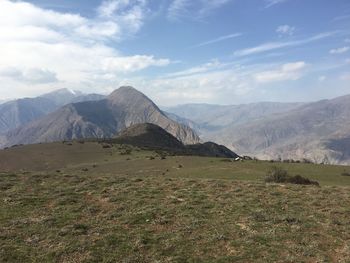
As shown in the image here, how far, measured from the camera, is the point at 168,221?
1906cm

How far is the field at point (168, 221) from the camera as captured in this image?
14789 mm

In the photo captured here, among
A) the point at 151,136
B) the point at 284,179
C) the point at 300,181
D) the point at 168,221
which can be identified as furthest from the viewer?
the point at 151,136

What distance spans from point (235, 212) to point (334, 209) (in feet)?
18.4

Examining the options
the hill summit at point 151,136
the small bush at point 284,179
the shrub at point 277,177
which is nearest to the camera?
the small bush at point 284,179

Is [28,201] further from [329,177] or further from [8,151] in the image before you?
[8,151]

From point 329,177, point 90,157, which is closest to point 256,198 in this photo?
point 329,177

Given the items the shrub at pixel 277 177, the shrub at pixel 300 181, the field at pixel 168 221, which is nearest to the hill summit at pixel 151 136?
the shrub at pixel 277 177

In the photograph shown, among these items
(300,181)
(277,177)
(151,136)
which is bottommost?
(300,181)

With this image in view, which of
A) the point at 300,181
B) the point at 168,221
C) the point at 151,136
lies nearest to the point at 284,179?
the point at 300,181

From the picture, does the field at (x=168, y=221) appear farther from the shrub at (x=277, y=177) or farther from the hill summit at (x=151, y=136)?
the hill summit at (x=151, y=136)

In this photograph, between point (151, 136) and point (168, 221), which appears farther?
point (151, 136)

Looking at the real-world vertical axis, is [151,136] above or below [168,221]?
above

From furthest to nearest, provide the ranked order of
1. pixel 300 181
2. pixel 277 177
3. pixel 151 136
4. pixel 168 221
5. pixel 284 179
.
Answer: pixel 151 136 < pixel 277 177 < pixel 284 179 < pixel 300 181 < pixel 168 221

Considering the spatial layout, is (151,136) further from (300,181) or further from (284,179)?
(300,181)
